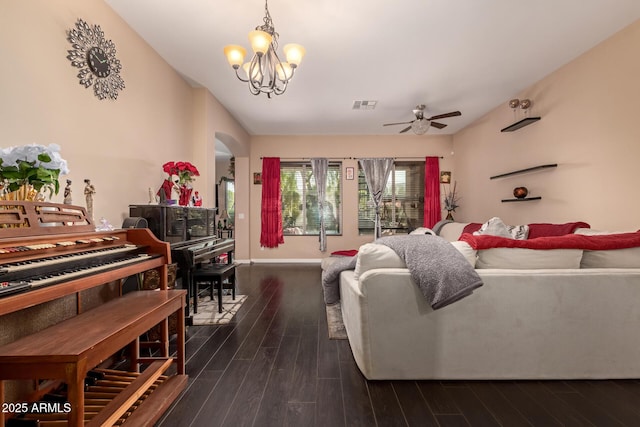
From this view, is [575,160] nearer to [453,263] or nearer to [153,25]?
[453,263]

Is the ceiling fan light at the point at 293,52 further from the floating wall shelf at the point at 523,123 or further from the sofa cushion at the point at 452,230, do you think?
the sofa cushion at the point at 452,230

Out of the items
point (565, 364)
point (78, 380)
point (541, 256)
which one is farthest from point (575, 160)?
point (78, 380)

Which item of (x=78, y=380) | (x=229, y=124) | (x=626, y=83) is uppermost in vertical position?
(x=229, y=124)

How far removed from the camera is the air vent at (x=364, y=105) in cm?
458

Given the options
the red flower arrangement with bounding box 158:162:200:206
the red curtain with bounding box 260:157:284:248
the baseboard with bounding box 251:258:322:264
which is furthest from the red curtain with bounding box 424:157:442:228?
the red flower arrangement with bounding box 158:162:200:206

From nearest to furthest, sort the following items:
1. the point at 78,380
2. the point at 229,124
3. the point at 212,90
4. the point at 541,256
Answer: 1. the point at 78,380
2. the point at 541,256
3. the point at 212,90
4. the point at 229,124

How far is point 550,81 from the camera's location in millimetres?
3711

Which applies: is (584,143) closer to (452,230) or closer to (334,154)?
(452,230)

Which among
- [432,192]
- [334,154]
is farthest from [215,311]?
[432,192]

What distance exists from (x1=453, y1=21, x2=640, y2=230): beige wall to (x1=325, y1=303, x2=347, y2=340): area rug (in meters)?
2.97

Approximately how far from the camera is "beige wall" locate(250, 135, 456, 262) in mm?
6496

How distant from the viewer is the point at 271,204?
6.40 metres

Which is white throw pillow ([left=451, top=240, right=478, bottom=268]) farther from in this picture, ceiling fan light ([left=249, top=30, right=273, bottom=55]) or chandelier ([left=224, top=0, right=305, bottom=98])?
ceiling fan light ([left=249, top=30, right=273, bottom=55])

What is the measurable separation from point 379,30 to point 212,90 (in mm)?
2471
